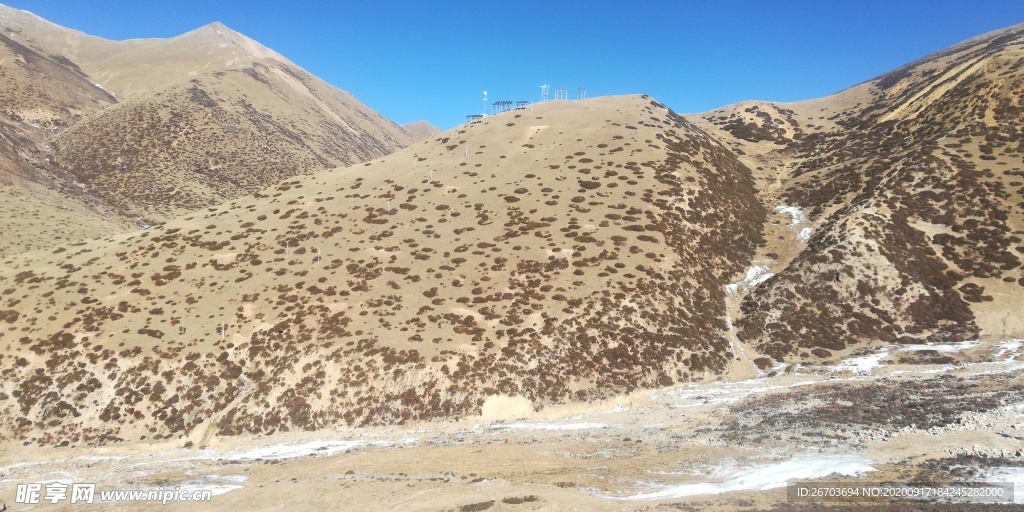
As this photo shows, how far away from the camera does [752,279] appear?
4997cm

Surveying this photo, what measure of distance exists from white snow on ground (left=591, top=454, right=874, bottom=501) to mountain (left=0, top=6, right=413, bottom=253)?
269ft

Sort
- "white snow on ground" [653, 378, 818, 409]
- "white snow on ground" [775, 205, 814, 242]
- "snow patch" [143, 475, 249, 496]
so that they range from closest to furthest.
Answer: "snow patch" [143, 475, 249, 496] < "white snow on ground" [653, 378, 818, 409] < "white snow on ground" [775, 205, 814, 242]

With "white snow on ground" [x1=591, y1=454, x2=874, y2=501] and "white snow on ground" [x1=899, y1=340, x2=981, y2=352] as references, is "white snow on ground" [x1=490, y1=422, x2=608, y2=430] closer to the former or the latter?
"white snow on ground" [x1=591, y1=454, x2=874, y2=501]

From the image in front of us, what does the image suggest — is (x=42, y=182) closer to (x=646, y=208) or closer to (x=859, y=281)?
(x=646, y=208)

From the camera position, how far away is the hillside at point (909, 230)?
135 feet

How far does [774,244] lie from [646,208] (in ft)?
47.0

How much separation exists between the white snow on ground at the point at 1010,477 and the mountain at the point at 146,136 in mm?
90250

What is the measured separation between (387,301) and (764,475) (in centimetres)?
3220

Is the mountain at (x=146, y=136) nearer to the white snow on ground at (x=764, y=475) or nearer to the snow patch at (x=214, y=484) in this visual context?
the snow patch at (x=214, y=484)

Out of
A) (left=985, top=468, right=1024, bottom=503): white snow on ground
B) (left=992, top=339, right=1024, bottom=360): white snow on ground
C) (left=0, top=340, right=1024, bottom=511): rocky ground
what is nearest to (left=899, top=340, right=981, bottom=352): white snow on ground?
(left=0, top=340, right=1024, bottom=511): rocky ground

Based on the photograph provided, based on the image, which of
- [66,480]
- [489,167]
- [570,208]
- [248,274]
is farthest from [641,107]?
[66,480]

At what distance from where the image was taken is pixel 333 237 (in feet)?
177

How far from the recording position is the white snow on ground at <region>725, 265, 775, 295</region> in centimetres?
4878

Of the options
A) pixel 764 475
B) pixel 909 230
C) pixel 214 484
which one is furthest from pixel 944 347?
pixel 214 484
